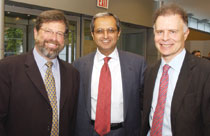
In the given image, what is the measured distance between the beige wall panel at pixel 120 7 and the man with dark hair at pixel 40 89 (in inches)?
79.0

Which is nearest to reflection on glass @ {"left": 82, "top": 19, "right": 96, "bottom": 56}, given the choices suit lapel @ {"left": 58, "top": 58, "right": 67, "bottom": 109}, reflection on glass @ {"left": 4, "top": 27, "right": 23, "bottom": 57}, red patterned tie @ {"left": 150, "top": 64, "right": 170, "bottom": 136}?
reflection on glass @ {"left": 4, "top": 27, "right": 23, "bottom": 57}

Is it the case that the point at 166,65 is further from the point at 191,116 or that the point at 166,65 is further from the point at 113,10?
the point at 113,10

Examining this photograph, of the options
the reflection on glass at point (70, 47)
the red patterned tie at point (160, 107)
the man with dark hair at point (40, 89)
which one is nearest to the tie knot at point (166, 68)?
the red patterned tie at point (160, 107)

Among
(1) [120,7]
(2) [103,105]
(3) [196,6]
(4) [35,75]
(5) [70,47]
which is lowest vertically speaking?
(2) [103,105]

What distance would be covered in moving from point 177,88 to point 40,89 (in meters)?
1.20

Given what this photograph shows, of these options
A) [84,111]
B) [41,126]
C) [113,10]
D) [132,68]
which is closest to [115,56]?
[132,68]

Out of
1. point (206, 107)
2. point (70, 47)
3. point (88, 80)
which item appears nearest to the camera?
point (206, 107)

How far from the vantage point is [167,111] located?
175cm

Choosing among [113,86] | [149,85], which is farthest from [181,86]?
[113,86]

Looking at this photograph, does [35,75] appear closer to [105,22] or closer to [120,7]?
[105,22]

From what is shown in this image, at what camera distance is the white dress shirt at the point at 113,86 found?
2.29 meters

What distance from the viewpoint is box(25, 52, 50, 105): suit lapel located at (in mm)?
1878

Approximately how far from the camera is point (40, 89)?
1876 mm

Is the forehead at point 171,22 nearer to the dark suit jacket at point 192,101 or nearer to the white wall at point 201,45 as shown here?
the dark suit jacket at point 192,101
